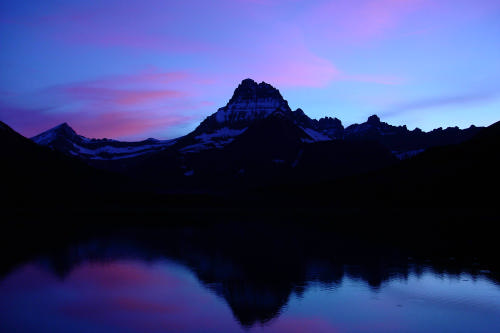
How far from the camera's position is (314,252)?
61.3 meters

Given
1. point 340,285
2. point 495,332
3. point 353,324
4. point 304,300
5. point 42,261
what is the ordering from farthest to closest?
1. point 42,261
2. point 340,285
3. point 304,300
4. point 353,324
5. point 495,332

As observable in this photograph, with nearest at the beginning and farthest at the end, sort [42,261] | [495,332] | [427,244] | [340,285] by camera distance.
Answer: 1. [495,332]
2. [340,285]
3. [42,261]
4. [427,244]

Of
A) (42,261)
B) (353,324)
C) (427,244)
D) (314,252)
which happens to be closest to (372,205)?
(427,244)

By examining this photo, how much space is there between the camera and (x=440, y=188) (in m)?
172

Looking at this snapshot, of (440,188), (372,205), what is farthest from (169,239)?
(440,188)

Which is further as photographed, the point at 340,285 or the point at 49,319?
the point at 340,285

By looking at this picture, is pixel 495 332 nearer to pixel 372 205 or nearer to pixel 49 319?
pixel 49 319

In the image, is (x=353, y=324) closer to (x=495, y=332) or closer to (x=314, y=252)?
(x=495, y=332)

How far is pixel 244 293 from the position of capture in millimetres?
39094

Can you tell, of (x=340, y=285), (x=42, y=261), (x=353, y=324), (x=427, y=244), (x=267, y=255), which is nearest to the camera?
(x=353, y=324)

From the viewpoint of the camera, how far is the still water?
3052cm

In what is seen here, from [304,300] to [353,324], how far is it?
640 centimetres

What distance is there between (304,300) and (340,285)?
6.34m

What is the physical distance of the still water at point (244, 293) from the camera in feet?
100
